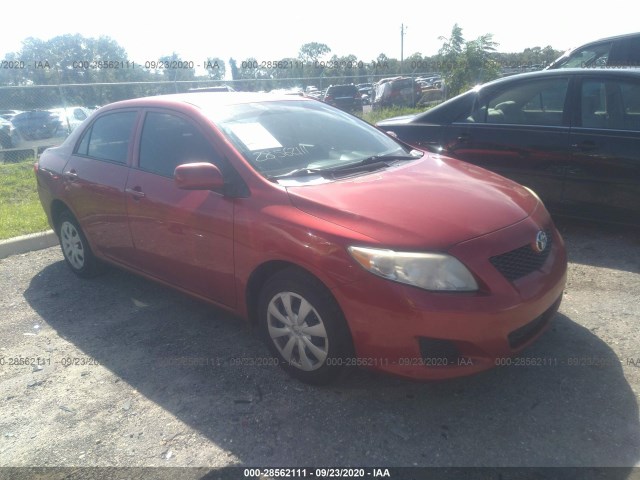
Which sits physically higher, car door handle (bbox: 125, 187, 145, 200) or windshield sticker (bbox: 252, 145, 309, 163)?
windshield sticker (bbox: 252, 145, 309, 163)

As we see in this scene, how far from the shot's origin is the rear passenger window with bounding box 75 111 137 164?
13.5 ft

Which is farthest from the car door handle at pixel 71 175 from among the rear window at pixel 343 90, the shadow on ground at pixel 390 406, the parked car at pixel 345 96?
the rear window at pixel 343 90

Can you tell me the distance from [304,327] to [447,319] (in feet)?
2.62

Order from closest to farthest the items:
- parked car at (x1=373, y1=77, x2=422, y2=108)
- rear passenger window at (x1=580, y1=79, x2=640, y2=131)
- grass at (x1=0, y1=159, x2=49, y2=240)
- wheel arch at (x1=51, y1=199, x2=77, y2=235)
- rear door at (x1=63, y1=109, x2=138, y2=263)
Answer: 1. rear door at (x1=63, y1=109, x2=138, y2=263)
2. rear passenger window at (x1=580, y1=79, x2=640, y2=131)
3. wheel arch at (x1=51, y1=199, x2=77, y2=235)
4. grass at (x1=0, y1=159, x2=49, y2=240)
5. parked car at (x1=373, y1=77, x2=422, y2=108)

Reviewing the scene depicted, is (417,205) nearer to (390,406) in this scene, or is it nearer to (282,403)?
(390,406)

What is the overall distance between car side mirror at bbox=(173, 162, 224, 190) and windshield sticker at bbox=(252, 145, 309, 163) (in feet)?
0.96

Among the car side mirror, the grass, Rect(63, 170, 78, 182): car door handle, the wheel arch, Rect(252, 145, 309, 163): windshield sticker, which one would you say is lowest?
the grass

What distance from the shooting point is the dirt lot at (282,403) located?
2484 mm

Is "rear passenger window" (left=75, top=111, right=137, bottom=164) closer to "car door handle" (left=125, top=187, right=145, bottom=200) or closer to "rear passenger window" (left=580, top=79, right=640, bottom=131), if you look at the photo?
"car door handle" (left=125, top=187, right=145, bottom=200)

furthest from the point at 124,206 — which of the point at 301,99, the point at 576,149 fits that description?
the point at 576,149

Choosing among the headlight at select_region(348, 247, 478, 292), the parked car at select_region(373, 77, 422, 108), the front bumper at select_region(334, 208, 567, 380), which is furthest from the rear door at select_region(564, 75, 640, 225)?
the parked car at select_region(373, 77, 422, 108)

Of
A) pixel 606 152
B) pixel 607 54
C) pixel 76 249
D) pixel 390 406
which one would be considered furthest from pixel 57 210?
pixel 607 54

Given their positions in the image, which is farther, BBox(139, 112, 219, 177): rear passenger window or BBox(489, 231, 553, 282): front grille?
BBox(139, 112, 219, 177): rear passenger window

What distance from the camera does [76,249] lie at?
484cm
